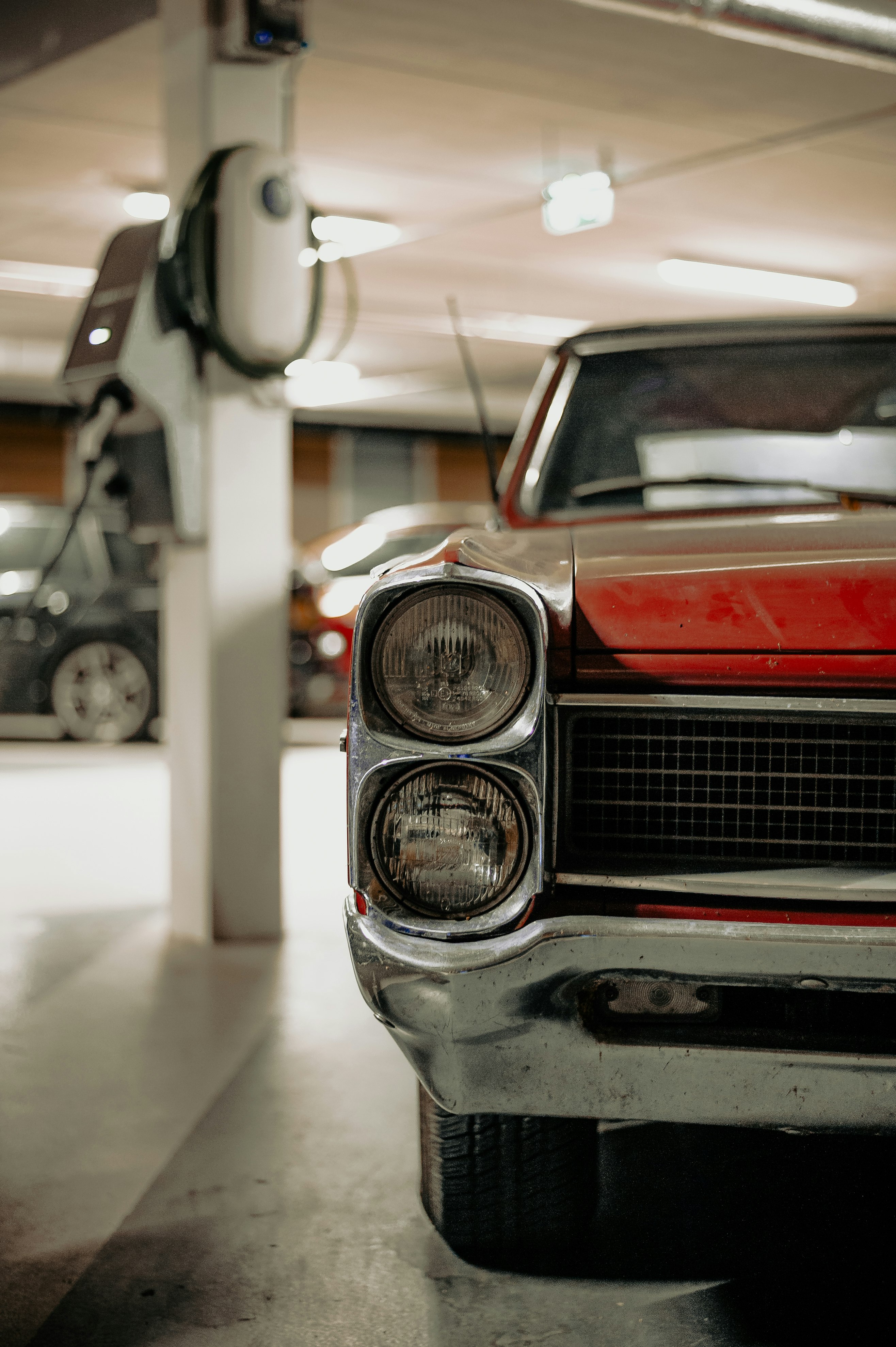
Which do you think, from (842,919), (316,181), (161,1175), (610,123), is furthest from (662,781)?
(316,181)

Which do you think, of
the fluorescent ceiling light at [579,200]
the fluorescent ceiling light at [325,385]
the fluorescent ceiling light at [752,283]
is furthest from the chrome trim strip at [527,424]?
the fluorescent ceiling light at [325,385]

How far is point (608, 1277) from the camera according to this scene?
2031 millimetres

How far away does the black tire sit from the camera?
198cm

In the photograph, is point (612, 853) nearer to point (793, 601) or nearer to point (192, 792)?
point (793, 601)

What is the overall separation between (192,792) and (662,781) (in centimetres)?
264

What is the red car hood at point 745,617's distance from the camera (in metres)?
1.64

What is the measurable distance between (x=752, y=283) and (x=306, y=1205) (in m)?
9.95

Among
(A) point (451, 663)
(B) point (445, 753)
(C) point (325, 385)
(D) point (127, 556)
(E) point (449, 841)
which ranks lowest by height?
(E) point (449, 841)

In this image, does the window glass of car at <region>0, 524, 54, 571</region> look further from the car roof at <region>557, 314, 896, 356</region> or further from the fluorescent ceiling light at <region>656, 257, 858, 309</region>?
the car roof at <region>557, 314, 896, 356</region>

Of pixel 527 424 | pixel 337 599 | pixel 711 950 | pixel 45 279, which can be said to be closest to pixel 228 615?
pixel 527 424

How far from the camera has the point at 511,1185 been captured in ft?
6.65

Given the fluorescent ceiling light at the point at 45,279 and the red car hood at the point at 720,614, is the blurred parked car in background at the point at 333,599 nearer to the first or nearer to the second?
the fluorescent ceiling light at the point at 45,279

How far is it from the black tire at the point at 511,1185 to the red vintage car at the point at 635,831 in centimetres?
32

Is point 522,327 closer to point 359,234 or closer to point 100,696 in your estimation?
point 359,234
